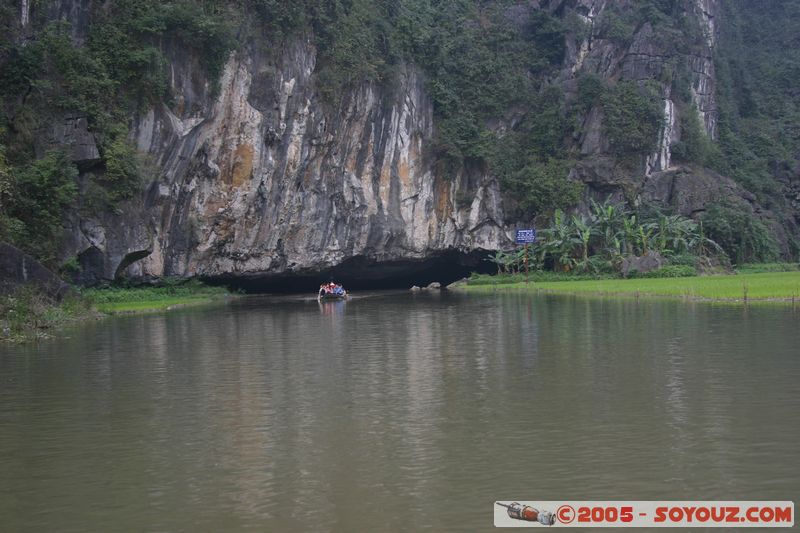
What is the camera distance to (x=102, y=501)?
9281 millimetres

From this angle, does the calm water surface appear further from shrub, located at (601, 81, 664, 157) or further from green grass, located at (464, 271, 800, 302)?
shrub, located at (601, 81, 664, 157)

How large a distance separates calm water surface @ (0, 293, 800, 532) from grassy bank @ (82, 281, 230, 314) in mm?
13551

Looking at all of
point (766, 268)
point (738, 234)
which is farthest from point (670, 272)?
point (738, 234)

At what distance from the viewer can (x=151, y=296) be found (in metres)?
42.8

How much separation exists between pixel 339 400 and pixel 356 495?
5.03m

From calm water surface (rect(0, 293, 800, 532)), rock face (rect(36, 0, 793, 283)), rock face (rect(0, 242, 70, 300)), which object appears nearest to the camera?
calm water surface (rect(0, 293, 800, 532))

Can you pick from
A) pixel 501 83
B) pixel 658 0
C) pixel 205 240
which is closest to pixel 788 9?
pixel 658 0

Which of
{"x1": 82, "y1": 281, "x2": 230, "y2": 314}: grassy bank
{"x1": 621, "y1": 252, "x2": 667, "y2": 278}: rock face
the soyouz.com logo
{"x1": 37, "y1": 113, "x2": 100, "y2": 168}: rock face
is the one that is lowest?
the soyouz.com logo

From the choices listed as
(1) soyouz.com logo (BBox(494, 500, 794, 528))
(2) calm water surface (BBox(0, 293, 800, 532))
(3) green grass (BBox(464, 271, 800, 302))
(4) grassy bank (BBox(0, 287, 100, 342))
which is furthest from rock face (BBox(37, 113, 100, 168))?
(1) soyouz.com logo (BBox(494, 500, 794, 528))

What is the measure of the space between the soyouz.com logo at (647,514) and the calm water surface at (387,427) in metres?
0.30

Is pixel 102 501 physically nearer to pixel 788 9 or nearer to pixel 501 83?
pixel 501 83

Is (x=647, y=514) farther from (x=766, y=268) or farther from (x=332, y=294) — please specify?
(x=766, y=268)

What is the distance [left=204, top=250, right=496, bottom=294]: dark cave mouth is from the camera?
54759 millimetres

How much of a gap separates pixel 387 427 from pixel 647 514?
4635 mm
